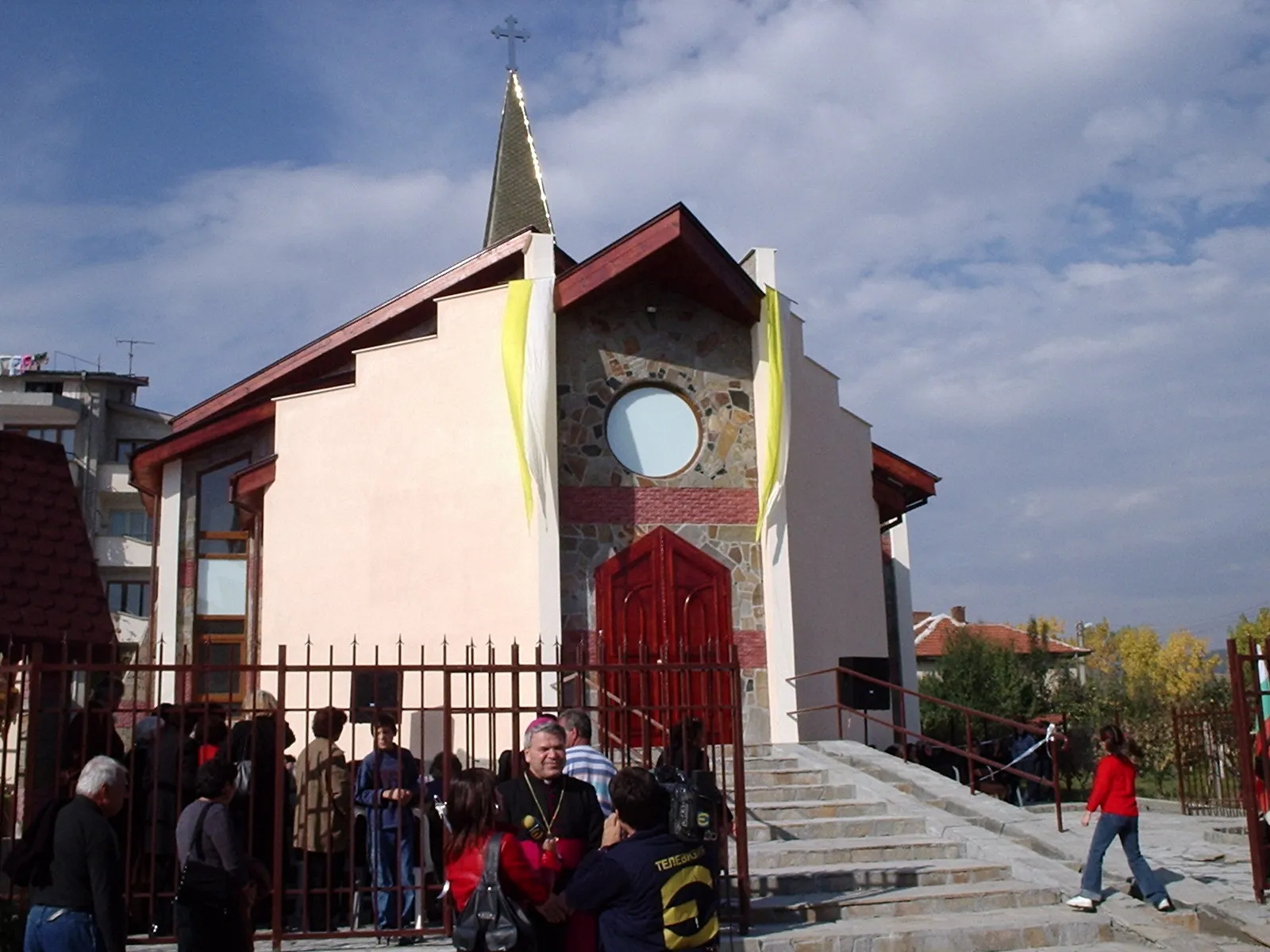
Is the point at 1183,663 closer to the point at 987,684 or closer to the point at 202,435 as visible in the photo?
the point at 987,684

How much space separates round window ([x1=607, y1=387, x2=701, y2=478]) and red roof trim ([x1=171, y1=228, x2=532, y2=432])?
291 cm

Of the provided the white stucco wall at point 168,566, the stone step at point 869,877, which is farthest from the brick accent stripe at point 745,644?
the white stucco wall at point 168,566

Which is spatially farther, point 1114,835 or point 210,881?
point 1114,835

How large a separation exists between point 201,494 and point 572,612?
588 cm

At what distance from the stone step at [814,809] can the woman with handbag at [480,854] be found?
5969 millimetres

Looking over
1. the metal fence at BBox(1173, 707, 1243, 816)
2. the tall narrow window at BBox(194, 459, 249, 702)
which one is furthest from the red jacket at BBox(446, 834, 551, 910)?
the tall narrow window at BBox(194, 459, 249, 702)

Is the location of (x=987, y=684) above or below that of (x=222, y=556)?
below

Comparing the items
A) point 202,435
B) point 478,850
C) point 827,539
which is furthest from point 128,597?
point 478,850

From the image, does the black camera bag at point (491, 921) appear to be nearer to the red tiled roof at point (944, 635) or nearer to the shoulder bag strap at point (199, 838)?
the shoulder bag strap at point (199, 838)

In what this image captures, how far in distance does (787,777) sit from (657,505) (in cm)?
A: 394

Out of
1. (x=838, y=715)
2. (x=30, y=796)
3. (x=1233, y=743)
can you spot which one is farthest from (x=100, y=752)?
(x=1233, y=743)

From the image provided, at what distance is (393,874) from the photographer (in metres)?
8.77

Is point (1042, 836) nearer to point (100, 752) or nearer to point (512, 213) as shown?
point (100, 752)

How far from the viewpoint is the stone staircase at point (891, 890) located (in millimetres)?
8367
